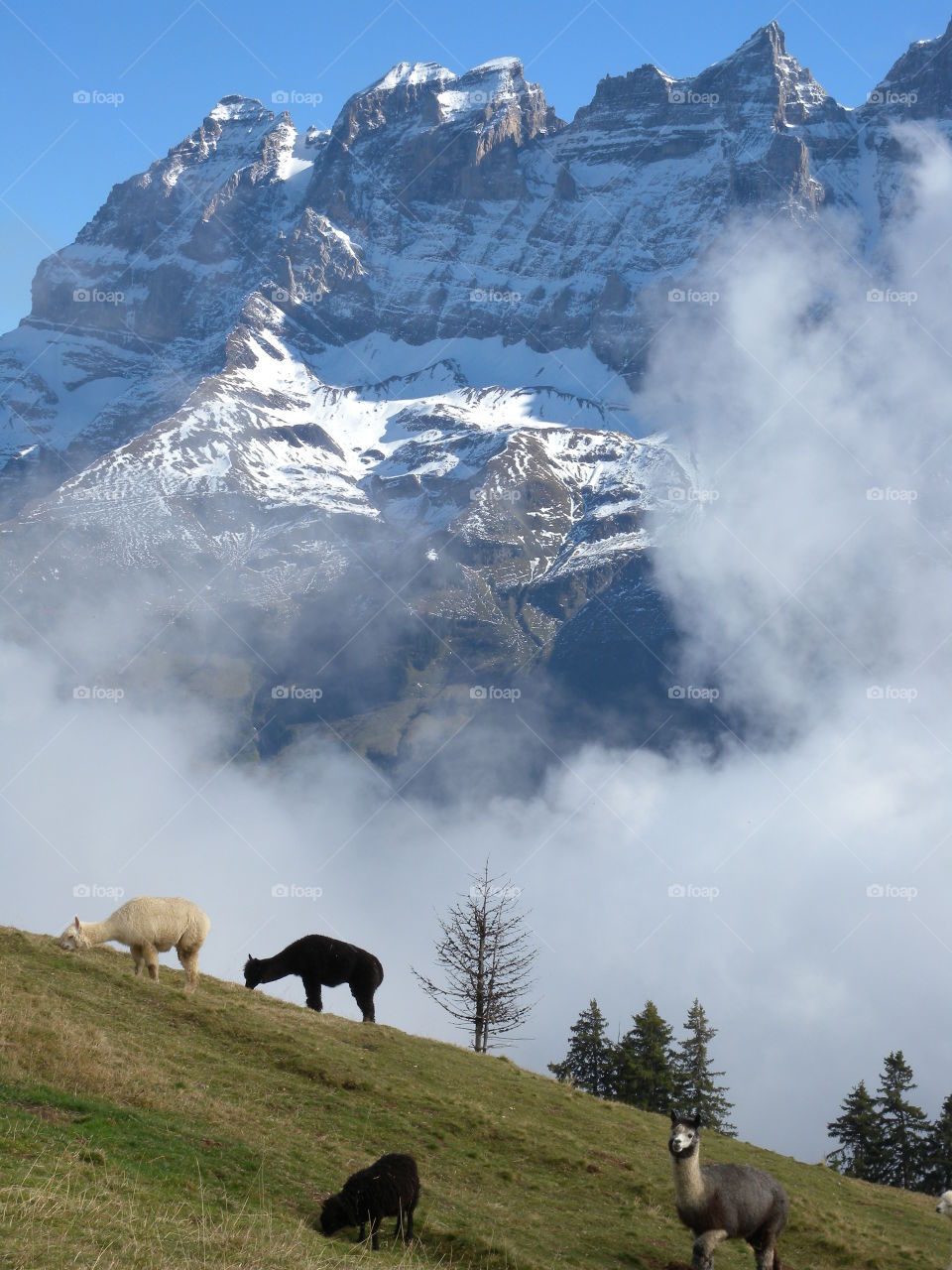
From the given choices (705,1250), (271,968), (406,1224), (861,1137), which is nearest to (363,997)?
(271,968)

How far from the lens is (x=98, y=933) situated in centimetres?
3225

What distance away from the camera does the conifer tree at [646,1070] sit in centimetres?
6347

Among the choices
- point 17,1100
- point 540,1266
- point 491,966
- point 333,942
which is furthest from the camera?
point 491,966

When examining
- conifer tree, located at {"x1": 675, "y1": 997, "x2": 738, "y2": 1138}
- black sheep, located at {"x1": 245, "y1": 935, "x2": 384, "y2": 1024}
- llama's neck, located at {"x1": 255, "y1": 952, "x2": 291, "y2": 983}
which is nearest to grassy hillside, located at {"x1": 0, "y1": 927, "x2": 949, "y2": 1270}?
llama's neck, located at {"x1": 255, "y1": 952, "x2": 291, "y2": 983}

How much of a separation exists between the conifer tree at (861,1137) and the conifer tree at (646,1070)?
9.57 m

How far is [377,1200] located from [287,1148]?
3.67 m

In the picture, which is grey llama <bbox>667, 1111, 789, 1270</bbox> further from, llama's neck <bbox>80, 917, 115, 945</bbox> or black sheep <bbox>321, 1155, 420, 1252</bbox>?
llama's neck <bbox>80, 917, 115, 945</bbox>

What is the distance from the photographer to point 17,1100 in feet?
67.2

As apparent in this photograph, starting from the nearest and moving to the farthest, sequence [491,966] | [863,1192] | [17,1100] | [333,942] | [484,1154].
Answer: [17,1100] < [484,1154] < [863,1192] < [333,942] < [491,966]

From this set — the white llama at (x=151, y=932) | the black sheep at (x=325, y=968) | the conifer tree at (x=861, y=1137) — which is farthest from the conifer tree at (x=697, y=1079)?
the white llama at (x=151, y=932)

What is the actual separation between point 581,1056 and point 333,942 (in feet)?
119

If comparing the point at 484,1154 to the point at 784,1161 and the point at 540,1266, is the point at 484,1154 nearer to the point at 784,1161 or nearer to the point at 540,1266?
the point at 540,1266

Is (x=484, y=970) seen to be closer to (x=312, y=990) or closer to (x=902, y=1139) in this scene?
(x=312, y=990)

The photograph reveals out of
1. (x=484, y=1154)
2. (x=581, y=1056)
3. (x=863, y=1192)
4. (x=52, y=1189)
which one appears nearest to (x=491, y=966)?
(x=581, y=1056)
